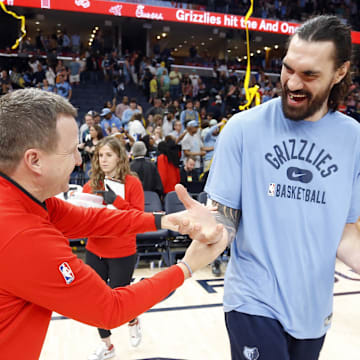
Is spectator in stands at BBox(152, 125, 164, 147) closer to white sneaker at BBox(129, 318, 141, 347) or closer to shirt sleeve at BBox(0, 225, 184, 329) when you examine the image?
white sneaker at BBox(129, 318, 141, 347)

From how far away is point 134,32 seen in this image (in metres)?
21.7

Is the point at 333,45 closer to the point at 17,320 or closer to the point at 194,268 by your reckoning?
the point at 194,268

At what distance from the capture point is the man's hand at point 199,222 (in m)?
1.35

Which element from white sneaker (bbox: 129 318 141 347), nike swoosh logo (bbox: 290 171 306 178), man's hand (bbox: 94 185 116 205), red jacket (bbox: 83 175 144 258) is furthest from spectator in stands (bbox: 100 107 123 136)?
nike swoosh logo (bbox: 290 171 306 178)

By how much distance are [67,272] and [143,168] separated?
14.7 feet

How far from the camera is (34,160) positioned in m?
1.15

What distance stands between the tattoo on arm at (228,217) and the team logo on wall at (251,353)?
396 mm

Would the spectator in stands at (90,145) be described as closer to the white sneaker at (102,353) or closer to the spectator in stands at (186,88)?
the white sneaker at (102,353)

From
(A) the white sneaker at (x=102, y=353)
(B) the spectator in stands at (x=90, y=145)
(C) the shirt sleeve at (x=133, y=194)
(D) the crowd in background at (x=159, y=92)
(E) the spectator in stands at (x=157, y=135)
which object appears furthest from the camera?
(E) the spectator in stands at (x=157, y=135)

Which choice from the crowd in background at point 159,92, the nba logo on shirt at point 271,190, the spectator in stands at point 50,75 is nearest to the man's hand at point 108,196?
the nba logo on shirt at point 271,190

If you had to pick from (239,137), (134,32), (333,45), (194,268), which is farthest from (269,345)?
(134,32)

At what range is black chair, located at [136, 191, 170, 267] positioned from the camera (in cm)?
510

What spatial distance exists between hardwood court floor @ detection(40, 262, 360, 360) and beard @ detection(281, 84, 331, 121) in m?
2.36

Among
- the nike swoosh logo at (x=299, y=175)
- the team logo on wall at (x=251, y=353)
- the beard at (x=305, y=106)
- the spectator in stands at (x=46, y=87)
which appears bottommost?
the team logo on wall at (x=251, y=353)
